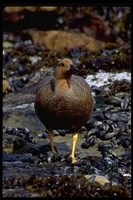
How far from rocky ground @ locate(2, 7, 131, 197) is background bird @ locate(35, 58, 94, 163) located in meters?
0.58

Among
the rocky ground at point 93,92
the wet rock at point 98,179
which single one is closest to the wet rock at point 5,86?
the rocky ground at point 93,92

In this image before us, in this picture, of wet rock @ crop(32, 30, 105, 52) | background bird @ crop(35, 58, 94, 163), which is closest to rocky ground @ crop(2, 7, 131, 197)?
wet rock @ crop(32, 30, 105, 52)

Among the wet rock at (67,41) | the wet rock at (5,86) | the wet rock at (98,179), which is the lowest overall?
the wet rock at (98,179)

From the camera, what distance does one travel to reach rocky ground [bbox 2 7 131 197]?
743cm

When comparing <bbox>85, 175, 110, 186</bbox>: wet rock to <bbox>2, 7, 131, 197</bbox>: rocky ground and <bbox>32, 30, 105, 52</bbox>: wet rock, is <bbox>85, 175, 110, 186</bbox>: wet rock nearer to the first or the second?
<bbox>2, 7, 131, 197</bbox>: rocky ground

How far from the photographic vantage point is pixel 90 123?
1173 centimetres

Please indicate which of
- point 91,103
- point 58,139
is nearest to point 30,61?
point 58,139

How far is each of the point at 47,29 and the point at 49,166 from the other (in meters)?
11.3

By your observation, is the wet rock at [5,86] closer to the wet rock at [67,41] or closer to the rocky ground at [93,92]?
the rocky ground at [93,92]

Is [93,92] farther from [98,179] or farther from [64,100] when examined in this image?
[98,179]

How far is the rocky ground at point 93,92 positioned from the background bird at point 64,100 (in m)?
0.58

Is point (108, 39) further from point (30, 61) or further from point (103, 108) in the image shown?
point (103, 108)

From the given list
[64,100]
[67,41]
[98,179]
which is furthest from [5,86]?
[98,179]

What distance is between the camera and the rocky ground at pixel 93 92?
743 cm
